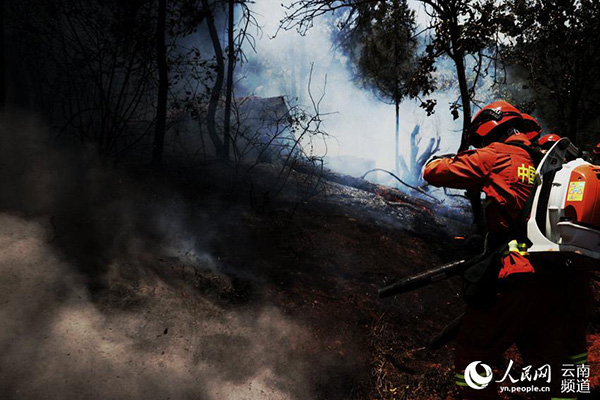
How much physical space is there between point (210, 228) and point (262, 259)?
0.83 meters

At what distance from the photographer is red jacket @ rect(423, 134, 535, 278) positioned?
2561 millimetres

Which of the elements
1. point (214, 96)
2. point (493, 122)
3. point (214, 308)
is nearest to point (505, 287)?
point (493, 122)

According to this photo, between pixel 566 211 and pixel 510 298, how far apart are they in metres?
0.61

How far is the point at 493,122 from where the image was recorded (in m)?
2.93

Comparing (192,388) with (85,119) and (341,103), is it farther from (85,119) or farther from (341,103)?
(341,103)

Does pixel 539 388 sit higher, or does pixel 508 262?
pixel 508 262

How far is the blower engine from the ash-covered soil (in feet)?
5.89

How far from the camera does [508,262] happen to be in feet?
8.28

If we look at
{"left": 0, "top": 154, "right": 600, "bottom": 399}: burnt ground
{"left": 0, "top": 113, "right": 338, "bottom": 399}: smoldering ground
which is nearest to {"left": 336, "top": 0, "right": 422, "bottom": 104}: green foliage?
{"left": 0, "top": 154, "right": 600, "bottom": 399}: burnt ground

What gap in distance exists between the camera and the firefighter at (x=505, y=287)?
8.17 ft

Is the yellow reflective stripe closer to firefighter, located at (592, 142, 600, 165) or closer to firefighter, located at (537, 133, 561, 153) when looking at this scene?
firefighter, located at (537, 133, 561, 153)

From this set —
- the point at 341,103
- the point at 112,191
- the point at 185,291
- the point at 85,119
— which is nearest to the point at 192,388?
the point at 185,291

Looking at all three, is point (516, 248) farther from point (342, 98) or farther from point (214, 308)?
point (342, 98)

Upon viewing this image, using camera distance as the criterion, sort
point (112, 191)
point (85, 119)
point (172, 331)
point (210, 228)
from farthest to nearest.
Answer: point (85, 119) → point (210, 228) → point (112, 191) → point (172, 331)
